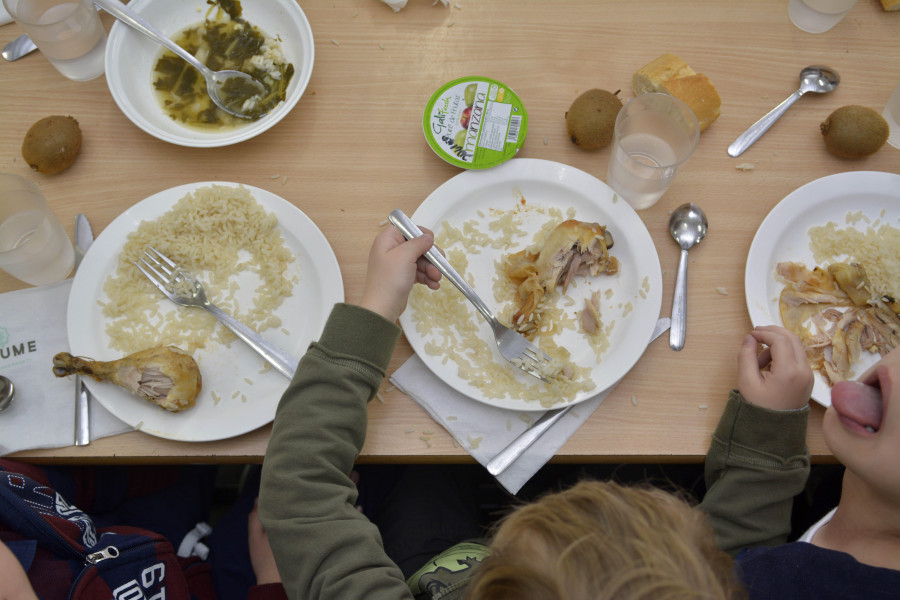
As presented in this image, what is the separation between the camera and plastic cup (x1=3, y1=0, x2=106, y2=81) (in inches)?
43.6

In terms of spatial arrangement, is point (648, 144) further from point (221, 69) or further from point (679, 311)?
point (221, 69)

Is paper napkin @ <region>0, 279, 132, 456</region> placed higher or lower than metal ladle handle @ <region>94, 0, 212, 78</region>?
lower

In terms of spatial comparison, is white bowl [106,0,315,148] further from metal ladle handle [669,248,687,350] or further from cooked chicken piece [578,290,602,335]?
metal ladle handle [669,248,687,350]

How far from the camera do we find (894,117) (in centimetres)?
117

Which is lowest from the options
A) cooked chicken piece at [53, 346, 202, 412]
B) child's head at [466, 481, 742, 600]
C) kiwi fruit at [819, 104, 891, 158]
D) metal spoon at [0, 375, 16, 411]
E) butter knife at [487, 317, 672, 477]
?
butter knife at [487, 317, 672, 477]

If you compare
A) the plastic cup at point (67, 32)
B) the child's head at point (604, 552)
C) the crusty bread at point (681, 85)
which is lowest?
the child's head at point (604, 552)

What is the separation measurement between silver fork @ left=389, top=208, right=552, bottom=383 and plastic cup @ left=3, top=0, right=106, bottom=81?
779 mm

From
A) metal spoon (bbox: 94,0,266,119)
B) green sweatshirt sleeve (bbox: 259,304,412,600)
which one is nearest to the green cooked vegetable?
metal spoon (bbox: 94,0,266,119)

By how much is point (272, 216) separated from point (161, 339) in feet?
1.05

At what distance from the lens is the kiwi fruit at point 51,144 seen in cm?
114

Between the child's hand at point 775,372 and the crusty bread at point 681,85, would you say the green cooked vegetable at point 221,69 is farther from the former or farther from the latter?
the child's hand at point 775,372

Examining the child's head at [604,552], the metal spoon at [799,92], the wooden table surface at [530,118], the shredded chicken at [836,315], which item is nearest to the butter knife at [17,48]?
the wooden table surface at [530,118]

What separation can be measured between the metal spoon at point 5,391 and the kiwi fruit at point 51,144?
442mm

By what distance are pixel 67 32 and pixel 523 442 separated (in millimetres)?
1230
